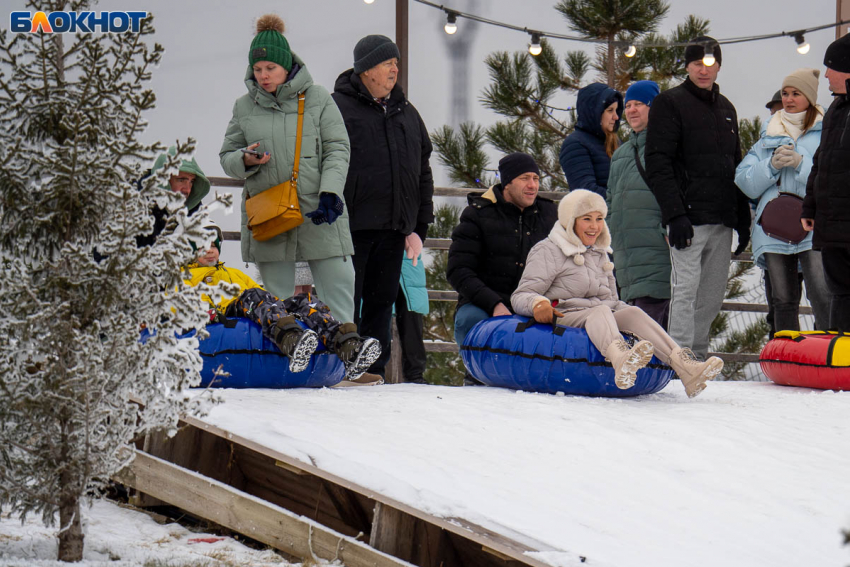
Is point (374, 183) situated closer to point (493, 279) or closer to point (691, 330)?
point (493, 279)

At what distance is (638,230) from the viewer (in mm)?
6000

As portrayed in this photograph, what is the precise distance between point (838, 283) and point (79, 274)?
4.19 metres

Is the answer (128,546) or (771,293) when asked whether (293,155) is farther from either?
(771,293)

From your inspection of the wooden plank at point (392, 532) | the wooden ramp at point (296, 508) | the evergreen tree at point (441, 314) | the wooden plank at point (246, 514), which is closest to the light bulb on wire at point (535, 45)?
the evergreen tree at point (441, 314)

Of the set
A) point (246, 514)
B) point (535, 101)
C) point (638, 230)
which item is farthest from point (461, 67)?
point (246, 514)

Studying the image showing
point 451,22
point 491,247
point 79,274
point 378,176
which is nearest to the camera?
point 79,274

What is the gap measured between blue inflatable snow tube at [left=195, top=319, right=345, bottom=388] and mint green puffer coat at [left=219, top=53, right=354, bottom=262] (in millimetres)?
512

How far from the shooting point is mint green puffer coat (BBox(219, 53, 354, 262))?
4824 millimetres

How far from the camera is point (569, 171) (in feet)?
20.7

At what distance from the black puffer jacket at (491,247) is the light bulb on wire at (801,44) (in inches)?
170

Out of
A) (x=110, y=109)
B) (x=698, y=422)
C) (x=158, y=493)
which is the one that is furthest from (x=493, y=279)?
(x=110, y=109)

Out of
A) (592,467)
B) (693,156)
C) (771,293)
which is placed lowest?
(592,467)

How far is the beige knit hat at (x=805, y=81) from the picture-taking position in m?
5.98

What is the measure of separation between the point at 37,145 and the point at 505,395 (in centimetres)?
251
